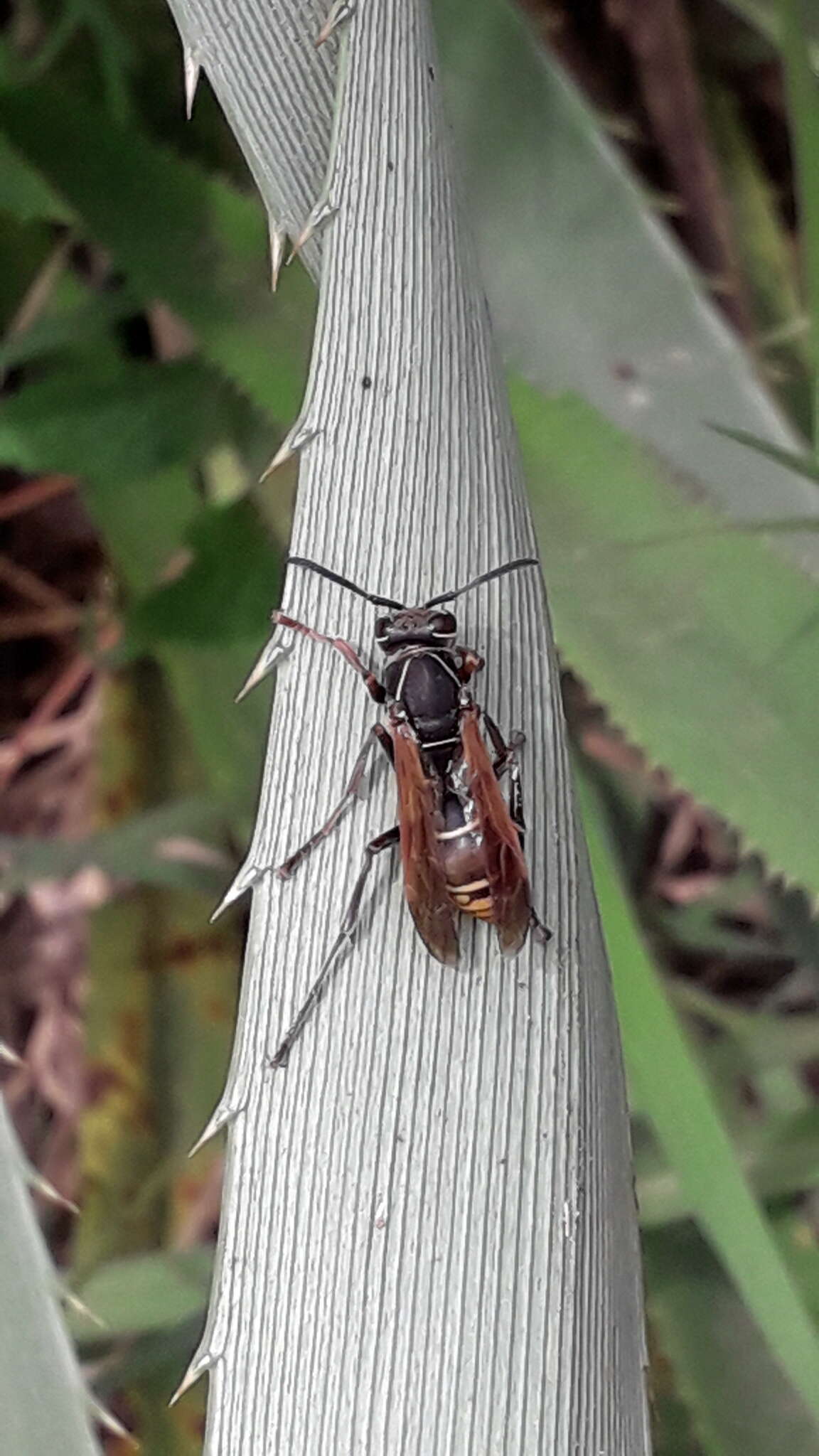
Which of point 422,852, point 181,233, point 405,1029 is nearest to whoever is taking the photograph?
point 405,1029

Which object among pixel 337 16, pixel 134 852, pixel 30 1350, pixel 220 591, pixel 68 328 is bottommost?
pixel 30 1350

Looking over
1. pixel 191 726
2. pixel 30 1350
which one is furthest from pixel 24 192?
pixel 30 1350

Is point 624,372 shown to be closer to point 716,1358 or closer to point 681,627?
point 681,627

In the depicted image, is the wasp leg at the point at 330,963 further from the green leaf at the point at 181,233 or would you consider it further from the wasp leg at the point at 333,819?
the green leaf at the point at 181,233

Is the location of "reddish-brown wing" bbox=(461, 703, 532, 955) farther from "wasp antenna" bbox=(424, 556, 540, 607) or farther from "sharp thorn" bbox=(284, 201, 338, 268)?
"sharp thorn" bbox=(284, 201, 338, 268)

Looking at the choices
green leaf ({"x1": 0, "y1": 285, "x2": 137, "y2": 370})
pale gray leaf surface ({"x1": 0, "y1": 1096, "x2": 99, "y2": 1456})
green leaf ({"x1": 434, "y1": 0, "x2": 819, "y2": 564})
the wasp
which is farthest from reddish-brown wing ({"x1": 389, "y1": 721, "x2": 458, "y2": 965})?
green leaf ({"x1": 0, "y1": 285, "x2": 137, "y2": 370})

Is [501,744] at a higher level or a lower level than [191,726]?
lower

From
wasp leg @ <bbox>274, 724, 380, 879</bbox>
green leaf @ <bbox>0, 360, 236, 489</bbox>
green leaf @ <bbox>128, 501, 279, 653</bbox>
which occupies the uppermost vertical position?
green leaf @ <bbox>0, 360, 236, 489</bbox>
